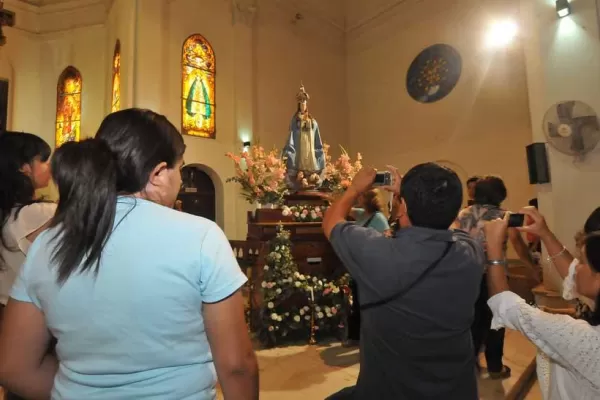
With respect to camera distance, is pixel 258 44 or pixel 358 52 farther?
pixel 358 52

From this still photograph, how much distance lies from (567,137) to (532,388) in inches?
87.4

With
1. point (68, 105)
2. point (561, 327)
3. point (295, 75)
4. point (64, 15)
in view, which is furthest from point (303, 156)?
point (64, 15)

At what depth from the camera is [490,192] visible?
8.16ft

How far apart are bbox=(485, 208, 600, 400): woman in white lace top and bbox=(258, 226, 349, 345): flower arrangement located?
7.25 ft

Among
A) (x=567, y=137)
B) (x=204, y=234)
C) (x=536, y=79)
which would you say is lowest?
(x=204, y=234)

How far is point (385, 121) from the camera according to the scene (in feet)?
31.4

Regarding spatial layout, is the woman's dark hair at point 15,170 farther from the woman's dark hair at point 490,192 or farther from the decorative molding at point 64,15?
the decorative molding at point 64,15

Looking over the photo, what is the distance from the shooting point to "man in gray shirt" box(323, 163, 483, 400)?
1.08 meters

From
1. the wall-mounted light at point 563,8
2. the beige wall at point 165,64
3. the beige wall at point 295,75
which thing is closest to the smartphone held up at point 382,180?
the wall-mounted light at point 563,8

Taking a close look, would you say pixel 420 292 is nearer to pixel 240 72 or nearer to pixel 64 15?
pixel 240 72

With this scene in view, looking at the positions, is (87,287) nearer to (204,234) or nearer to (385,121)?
(204,234)

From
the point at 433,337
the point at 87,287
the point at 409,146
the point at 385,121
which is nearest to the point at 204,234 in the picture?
the point at 87,287

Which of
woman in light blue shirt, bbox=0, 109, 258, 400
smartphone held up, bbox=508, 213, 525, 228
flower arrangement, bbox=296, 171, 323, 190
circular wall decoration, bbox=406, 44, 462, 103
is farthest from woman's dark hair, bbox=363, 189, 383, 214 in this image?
circular wall decoration, bbox=406, 44, 462, 103

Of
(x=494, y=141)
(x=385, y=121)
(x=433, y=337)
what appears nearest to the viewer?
(x=433, y=337)
